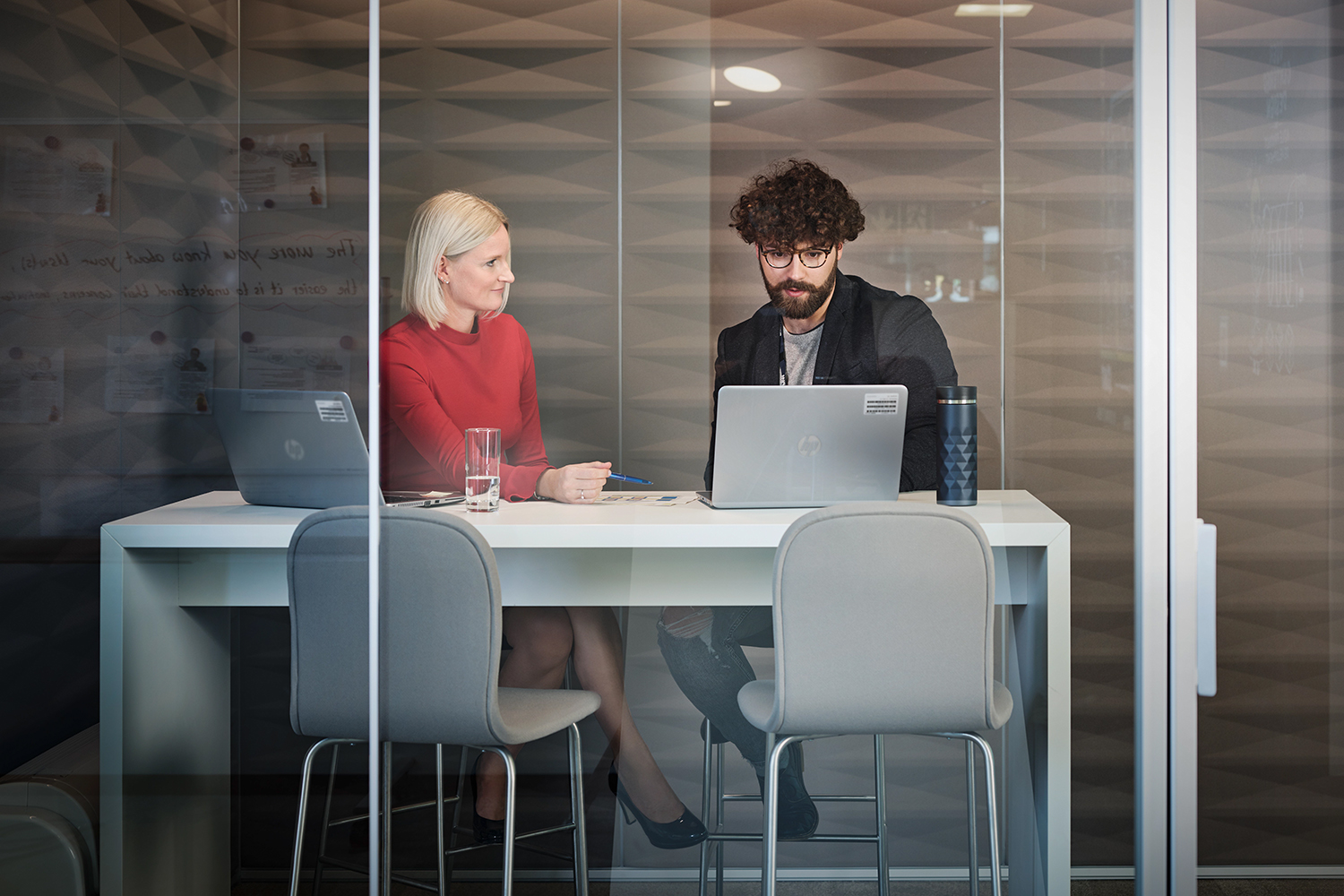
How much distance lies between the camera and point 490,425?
5.60 ft

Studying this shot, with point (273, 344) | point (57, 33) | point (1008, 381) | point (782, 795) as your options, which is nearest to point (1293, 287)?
point (1008, 381)

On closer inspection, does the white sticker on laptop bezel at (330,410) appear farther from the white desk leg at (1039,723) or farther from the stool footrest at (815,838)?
the white desk leg at (1039,723)

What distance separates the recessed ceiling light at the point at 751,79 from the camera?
6.08 ft

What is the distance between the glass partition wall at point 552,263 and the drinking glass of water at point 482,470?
0.12 m

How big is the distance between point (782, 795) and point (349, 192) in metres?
1.53

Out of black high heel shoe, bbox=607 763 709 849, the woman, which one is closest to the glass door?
black high heel shoe, bbox=607 763 709 849

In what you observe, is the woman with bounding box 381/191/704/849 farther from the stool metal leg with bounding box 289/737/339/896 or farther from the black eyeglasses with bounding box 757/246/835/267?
the black eyeglasses with bounding box 757/246/835/267

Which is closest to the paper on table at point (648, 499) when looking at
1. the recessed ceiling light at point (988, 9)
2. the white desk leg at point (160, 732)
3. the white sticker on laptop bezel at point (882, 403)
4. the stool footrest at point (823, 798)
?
the white sticker on laptop bezel at point (882, 403)

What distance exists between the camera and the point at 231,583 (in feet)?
4.97

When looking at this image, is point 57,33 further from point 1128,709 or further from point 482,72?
point 1128,709

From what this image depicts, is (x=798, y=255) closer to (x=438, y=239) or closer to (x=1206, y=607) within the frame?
(x=438, y=239)

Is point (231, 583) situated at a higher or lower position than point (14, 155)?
lower

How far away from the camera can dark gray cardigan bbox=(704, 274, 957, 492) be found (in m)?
1.88

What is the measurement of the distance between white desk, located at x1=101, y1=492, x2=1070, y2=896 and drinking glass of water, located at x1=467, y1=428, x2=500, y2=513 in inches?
1.2
